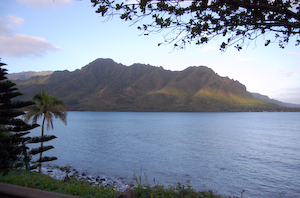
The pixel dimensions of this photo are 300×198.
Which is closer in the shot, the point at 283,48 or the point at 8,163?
the point at 283,48

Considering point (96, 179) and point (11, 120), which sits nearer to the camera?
point (11, 120)

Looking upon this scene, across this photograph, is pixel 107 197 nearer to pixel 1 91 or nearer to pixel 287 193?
pixel 1 91

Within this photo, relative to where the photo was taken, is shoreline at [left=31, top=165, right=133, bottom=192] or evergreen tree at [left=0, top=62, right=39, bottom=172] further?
shoreline at [left=31, top=165, right=133, bottom=192]

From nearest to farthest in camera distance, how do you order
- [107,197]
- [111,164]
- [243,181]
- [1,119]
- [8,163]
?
[107,197] < [8,163] < [1,119] < [243,181] < [111,164]

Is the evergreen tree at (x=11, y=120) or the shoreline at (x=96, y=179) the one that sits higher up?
the evergreen tree at (x=11, y=120)

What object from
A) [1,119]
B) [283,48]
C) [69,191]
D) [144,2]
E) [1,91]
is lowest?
[69,191]

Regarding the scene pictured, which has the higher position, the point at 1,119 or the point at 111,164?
the point at 1,119

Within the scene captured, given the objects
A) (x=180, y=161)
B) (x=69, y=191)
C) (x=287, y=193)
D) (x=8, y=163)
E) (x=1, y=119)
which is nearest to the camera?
(x=69, y=191)

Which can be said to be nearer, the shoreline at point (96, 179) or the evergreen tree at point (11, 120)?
the evergreen tree at point (11, 120)

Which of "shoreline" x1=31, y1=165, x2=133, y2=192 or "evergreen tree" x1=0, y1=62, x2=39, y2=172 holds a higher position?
"evergreen tree" x1=0, y1=62, x2=39, y2=172

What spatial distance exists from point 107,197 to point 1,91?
885 centimetres

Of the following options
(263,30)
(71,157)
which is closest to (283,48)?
(263,30)

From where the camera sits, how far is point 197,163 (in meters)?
30.7

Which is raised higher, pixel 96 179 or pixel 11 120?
pixel 11 120
